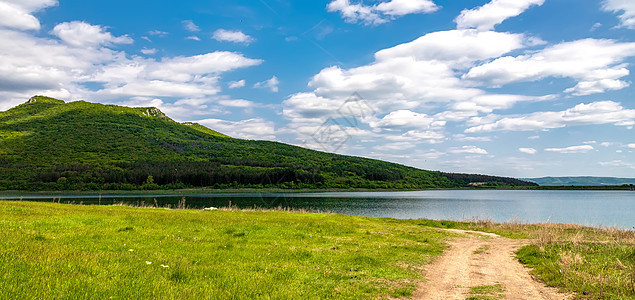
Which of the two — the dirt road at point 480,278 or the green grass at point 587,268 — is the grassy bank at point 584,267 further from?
the dirt road at point 480,278

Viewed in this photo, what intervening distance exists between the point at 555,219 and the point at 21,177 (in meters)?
215

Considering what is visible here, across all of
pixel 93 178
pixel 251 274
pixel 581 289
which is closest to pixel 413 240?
pixel 581 289

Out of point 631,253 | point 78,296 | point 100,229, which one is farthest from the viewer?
point 100,229

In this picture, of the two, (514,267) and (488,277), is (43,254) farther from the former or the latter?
(514,267)

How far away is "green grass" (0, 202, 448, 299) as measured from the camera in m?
9.55

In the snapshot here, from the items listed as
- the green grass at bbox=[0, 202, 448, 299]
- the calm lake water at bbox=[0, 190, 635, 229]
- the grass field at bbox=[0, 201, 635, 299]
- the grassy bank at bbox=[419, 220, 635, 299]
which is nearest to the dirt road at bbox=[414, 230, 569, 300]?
the grass field at bbox=[0, 201, 635, 299]

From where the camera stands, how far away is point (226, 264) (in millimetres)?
14156

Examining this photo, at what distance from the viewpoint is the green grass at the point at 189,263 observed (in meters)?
9.55

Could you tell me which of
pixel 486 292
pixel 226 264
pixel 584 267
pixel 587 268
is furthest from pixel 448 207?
pixel 226 264

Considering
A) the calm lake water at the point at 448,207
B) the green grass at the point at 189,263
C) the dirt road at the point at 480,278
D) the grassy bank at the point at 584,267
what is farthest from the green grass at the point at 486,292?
the calm lake water at the point at 448,207

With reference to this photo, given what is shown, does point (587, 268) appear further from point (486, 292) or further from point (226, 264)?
point (226, 264)

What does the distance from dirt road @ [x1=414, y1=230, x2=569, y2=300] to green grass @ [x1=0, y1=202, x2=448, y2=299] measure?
33.4 inches

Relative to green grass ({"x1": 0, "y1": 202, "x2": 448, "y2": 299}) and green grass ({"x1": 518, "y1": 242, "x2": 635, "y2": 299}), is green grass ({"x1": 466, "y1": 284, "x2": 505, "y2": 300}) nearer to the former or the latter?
green grass ({"x1": 0, "y1": 202, "x2": 448, "y2": 299})

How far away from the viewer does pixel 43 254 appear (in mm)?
11828
